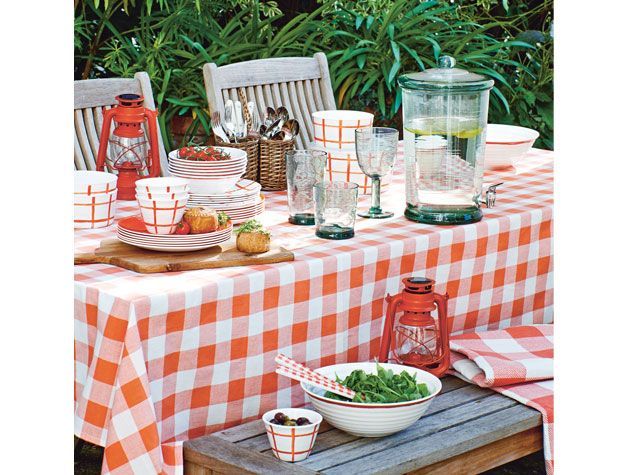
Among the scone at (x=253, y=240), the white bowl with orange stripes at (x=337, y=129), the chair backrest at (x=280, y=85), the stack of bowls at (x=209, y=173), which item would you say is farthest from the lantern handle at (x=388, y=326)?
the chair backrest at (x=280, y=85)

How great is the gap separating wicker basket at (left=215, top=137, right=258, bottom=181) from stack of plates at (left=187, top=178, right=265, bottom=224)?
21 centimetres

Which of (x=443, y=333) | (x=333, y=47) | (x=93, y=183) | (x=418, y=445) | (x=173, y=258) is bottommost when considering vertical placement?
(x=418, y=445)

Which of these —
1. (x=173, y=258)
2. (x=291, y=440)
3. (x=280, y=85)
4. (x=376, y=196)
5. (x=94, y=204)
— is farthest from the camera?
(x=280, y=85)

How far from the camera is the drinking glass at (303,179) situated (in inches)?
93.0

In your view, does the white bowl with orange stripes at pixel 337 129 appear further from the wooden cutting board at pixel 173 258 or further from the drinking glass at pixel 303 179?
the wooden cutting board at pixel 173 258

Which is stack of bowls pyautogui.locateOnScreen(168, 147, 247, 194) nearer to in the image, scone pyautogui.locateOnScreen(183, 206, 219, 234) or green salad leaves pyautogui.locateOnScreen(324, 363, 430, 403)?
scone pyautogui.locateOnScreen(183, 206, 219, 234)

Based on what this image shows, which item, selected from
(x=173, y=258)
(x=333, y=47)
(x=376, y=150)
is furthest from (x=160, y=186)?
(x=333, y=47)

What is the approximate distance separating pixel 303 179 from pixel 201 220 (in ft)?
1.11

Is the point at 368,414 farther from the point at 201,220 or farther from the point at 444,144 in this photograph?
the point at 444,144

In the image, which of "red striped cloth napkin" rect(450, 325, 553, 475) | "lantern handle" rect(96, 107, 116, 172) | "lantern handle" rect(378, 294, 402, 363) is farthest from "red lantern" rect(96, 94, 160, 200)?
"red striped cloth napkin" rect(450, 325, 553, 475)

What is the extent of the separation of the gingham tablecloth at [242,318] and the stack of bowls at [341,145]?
0.21m

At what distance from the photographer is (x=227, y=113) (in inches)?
106

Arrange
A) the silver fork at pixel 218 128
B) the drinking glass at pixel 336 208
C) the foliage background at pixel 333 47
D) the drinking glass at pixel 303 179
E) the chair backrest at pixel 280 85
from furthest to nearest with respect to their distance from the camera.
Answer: the foliage background at pixel 333 47 → the chair backrest at pixel 280 85 → the silver fork at pixel 218 128 → the drinking glass at pixel 303 179 → the drinking glass at pixel 336 208

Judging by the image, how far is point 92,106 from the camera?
9.86ft
